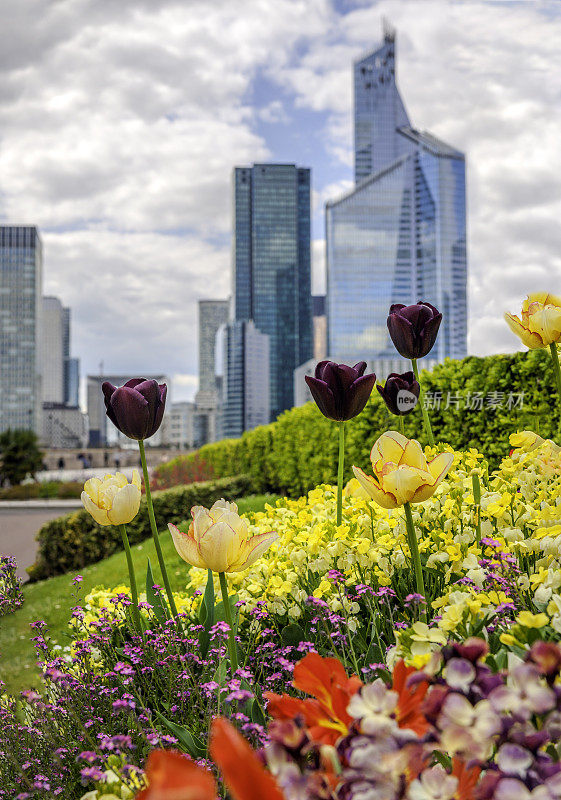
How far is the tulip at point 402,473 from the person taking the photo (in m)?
1.44

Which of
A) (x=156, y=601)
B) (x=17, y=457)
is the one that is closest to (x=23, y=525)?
(x=156, y=601)

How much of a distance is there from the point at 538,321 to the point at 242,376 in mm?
130881

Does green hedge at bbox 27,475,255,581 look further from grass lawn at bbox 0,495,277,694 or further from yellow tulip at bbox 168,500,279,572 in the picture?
yellow tulip at bbox 168,500,279,572

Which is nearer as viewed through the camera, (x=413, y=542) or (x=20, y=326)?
(x=413, y=542)

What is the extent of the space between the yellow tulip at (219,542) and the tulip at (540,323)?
132cm

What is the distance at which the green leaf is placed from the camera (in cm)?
211

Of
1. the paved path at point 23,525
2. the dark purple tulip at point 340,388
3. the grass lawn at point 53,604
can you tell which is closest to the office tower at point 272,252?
the paved path at point 23,525

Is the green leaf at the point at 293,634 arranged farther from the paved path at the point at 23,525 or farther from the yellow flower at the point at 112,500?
the paved path at the point at 23,525

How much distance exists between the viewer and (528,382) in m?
5.37

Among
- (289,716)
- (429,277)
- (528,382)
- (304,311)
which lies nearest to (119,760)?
(289,716)

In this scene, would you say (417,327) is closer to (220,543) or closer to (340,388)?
(340,388)

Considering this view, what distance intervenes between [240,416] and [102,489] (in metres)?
134

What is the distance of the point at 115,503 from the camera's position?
2.11 m

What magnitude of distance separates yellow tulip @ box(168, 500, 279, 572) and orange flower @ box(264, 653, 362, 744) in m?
0.68
